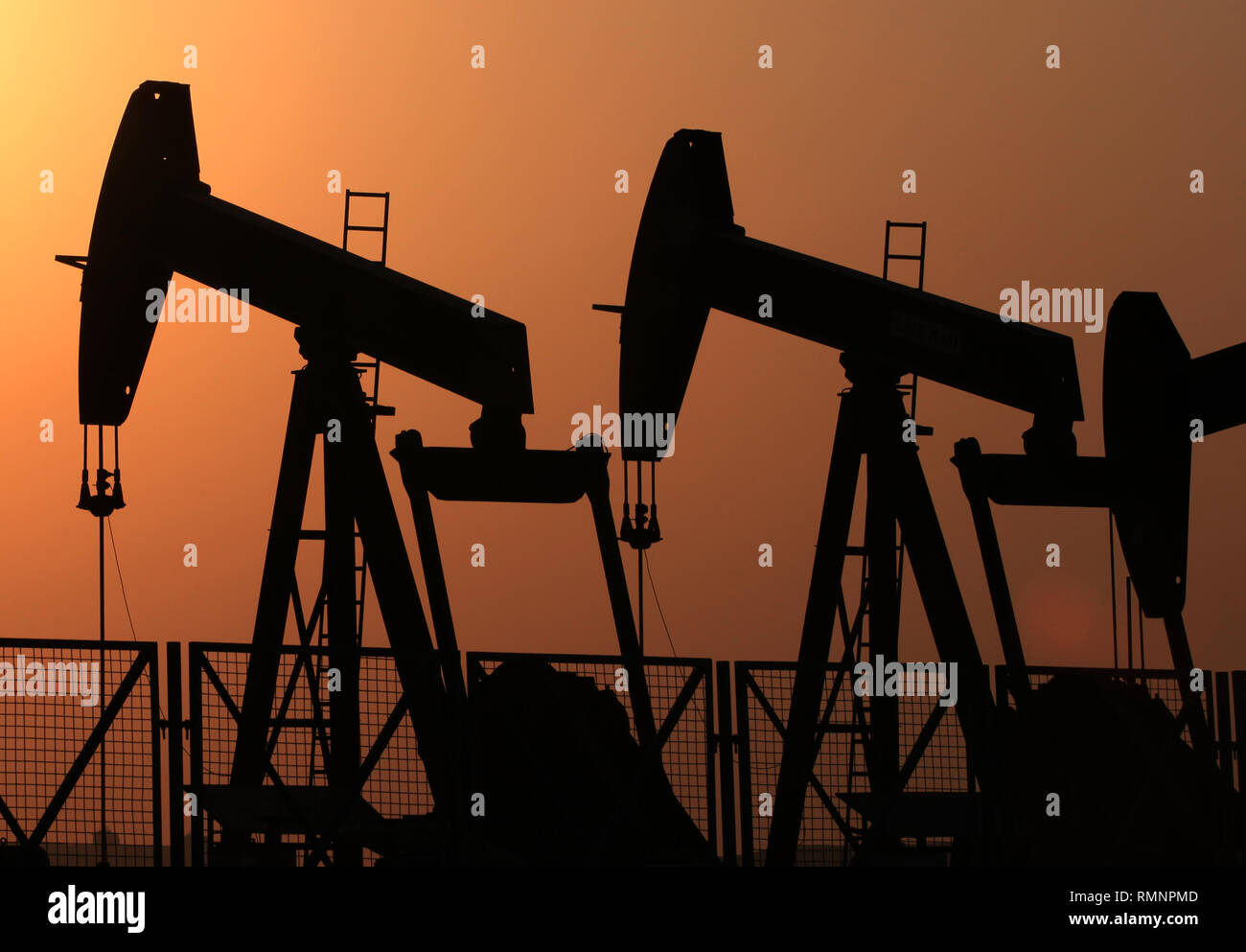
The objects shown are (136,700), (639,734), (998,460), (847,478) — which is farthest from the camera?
(847,478)

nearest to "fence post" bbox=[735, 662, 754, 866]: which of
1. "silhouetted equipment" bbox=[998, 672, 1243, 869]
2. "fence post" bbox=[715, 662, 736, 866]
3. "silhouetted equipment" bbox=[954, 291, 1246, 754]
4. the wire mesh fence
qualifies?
"fence post" bbox=[715, 662, 736, 866]

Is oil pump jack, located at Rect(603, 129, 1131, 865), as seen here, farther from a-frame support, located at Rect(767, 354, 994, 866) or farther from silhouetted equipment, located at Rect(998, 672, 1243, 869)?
silhouetted equipment, located at Rect(998, 672, 1243, 869)

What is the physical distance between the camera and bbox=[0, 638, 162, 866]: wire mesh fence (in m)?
7.34

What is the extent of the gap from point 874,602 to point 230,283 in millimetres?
5337

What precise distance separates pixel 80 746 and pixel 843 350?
6492 mm

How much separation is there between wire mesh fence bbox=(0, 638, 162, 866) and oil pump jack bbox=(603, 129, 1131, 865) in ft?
17.0

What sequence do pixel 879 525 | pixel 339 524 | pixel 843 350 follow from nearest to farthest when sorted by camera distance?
pixel 339 524, pixel 843 350, pixel 879 525

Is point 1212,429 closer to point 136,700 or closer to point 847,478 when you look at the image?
point 847,478

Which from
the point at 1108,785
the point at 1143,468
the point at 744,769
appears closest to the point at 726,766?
Answer: the point at 744,769

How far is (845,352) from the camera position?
11.9 metres

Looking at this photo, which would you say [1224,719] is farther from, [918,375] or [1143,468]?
[918,375]
